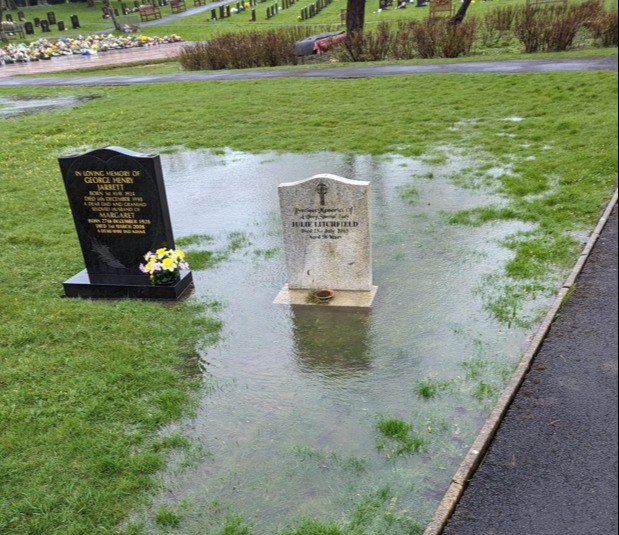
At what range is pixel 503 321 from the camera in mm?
5688

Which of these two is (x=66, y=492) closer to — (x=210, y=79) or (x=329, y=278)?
(x=329, y=278)

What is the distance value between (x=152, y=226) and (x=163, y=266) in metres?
0.55

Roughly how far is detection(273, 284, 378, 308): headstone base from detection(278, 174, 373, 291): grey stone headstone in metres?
0.05

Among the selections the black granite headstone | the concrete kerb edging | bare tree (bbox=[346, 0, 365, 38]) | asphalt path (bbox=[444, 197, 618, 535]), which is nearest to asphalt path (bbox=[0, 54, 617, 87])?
bare tree (bbox=[346, 0, 365, 38])

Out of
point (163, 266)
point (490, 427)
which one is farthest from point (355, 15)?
point (490, 427)

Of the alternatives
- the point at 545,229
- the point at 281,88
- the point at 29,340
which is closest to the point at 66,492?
the point at 29,340

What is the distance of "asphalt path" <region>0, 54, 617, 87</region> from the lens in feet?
61.1

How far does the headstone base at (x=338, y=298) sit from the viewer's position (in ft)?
20.6

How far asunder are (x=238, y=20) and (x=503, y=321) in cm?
5365

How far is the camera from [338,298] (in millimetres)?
6438

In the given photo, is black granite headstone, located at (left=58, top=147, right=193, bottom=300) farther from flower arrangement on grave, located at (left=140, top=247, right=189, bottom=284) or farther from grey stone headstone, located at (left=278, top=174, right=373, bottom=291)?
grey stone headstone, located at (left=278, top=174, right=373, bottom=291)

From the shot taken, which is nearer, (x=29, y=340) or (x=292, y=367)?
(x=292, y=367)

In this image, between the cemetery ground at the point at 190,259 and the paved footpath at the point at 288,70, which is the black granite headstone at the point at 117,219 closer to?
the cemetery ground at the point at 190,259

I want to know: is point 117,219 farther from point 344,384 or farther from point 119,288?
point 344,384
